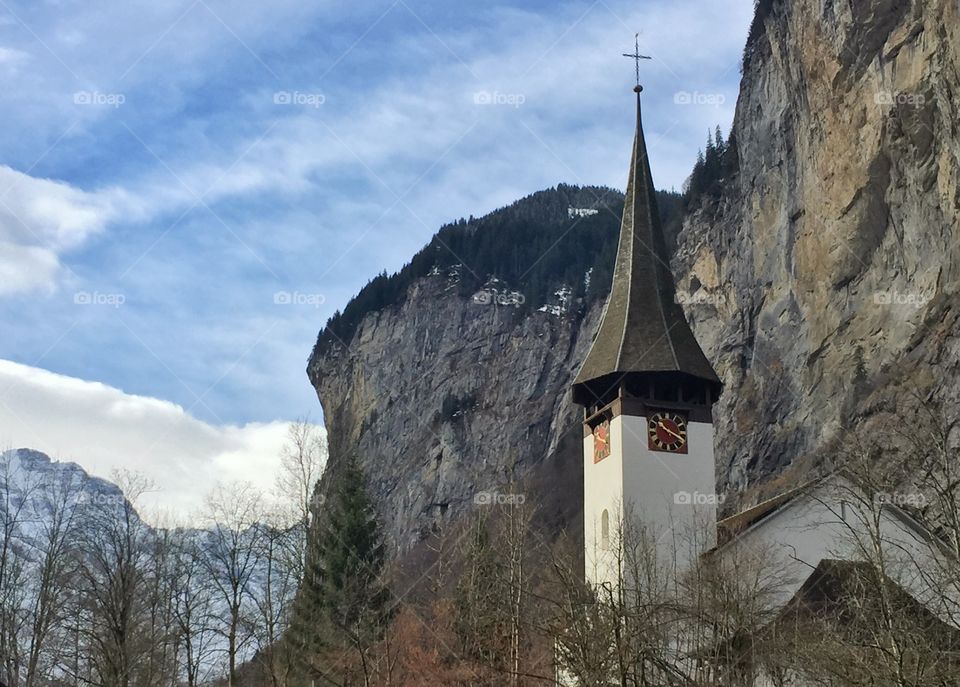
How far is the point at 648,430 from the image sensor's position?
34062mm

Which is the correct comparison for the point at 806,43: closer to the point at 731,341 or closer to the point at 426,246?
the point at 731,341

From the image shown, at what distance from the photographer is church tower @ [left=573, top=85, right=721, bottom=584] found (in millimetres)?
33406

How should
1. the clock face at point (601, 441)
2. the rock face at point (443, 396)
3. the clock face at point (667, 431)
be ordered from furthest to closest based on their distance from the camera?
the rock face at point (443, 396), the clock face at point (601, 441), the clock face at point (667, 431)

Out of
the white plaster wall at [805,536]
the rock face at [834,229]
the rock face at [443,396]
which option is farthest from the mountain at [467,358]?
the white plaster wall at [805,536]

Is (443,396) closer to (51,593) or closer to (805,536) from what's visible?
(51,593)

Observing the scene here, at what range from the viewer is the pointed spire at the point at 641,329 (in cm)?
3491

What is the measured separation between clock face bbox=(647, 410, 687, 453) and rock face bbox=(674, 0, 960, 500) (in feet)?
34.2

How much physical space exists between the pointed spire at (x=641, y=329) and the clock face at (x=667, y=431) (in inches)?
36.8

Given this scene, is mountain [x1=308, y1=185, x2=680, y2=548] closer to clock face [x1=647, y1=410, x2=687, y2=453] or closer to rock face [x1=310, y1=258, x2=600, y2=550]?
rock face [x1=310, y1=258, x2=600, y2=550]

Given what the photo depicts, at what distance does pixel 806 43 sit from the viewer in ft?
188

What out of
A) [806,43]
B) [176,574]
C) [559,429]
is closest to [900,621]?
[176,574]

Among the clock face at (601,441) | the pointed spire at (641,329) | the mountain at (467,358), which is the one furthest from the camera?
the mountain at (467,358)

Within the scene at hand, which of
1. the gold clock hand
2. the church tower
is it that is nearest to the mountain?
the church tower

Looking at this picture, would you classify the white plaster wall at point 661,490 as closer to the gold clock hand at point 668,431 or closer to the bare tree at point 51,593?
the gold clock hand at point 668,431
